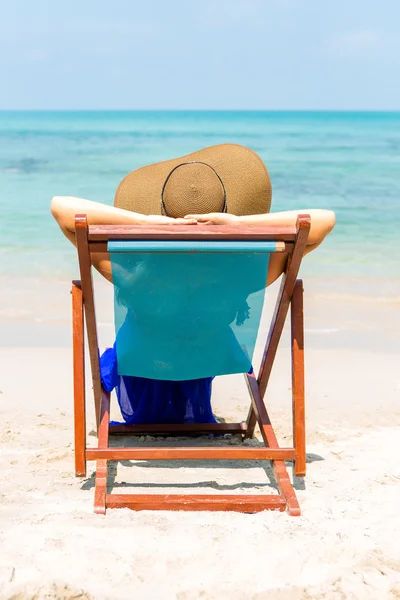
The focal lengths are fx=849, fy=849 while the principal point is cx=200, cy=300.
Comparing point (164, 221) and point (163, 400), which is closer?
point (164, 221)

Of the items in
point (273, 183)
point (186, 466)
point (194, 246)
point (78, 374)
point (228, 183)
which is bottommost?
point (273, 183)

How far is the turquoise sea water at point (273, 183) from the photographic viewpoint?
846 cm

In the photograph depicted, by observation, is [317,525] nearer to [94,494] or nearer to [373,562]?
[373,562]

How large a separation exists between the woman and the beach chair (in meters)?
0.10

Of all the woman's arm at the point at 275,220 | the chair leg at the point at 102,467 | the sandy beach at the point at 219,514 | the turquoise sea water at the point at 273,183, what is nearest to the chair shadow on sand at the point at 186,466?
the sandy beach at the point at 219,514

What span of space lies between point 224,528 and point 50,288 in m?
4.78

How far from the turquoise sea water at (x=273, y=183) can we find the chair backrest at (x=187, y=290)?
15.5 ft

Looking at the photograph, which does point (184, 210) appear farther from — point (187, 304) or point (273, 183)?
point (273, 183)

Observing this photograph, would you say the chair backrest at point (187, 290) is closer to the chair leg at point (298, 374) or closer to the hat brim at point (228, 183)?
the chair leg at point (298, 374)

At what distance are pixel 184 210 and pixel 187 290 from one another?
12.4 inches

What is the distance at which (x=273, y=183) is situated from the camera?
17125 millimetres

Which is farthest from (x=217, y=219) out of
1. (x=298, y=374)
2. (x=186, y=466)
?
(x=186, y=466)

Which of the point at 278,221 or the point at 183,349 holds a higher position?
the point at 278,221

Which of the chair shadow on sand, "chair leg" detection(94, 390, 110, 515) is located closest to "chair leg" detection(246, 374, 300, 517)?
the chair shadow on sand
